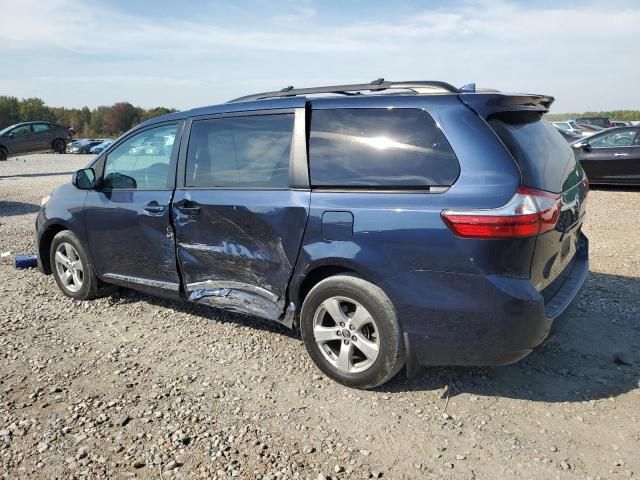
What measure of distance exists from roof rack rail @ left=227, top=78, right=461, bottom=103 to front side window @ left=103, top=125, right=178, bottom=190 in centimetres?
69

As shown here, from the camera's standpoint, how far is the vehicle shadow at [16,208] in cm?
1008

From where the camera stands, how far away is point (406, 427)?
2.92 metres

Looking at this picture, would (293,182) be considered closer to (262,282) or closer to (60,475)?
(262,282)

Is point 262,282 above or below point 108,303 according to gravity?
above

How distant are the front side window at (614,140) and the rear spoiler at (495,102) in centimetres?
956

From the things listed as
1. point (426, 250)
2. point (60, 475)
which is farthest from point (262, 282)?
point (60, 475)

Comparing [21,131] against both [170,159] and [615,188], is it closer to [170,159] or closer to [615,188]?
[170,159]

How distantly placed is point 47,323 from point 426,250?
11.1 feet

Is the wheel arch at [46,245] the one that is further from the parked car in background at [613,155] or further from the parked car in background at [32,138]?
the parked car in background at [32,138]

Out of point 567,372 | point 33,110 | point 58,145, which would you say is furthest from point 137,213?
point 33,110

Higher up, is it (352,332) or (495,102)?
(495,102)

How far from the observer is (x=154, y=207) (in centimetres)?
418

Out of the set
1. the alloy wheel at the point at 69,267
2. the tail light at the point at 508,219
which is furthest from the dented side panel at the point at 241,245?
the alloy wheel at the point at 69,267

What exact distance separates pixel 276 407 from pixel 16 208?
972cm
